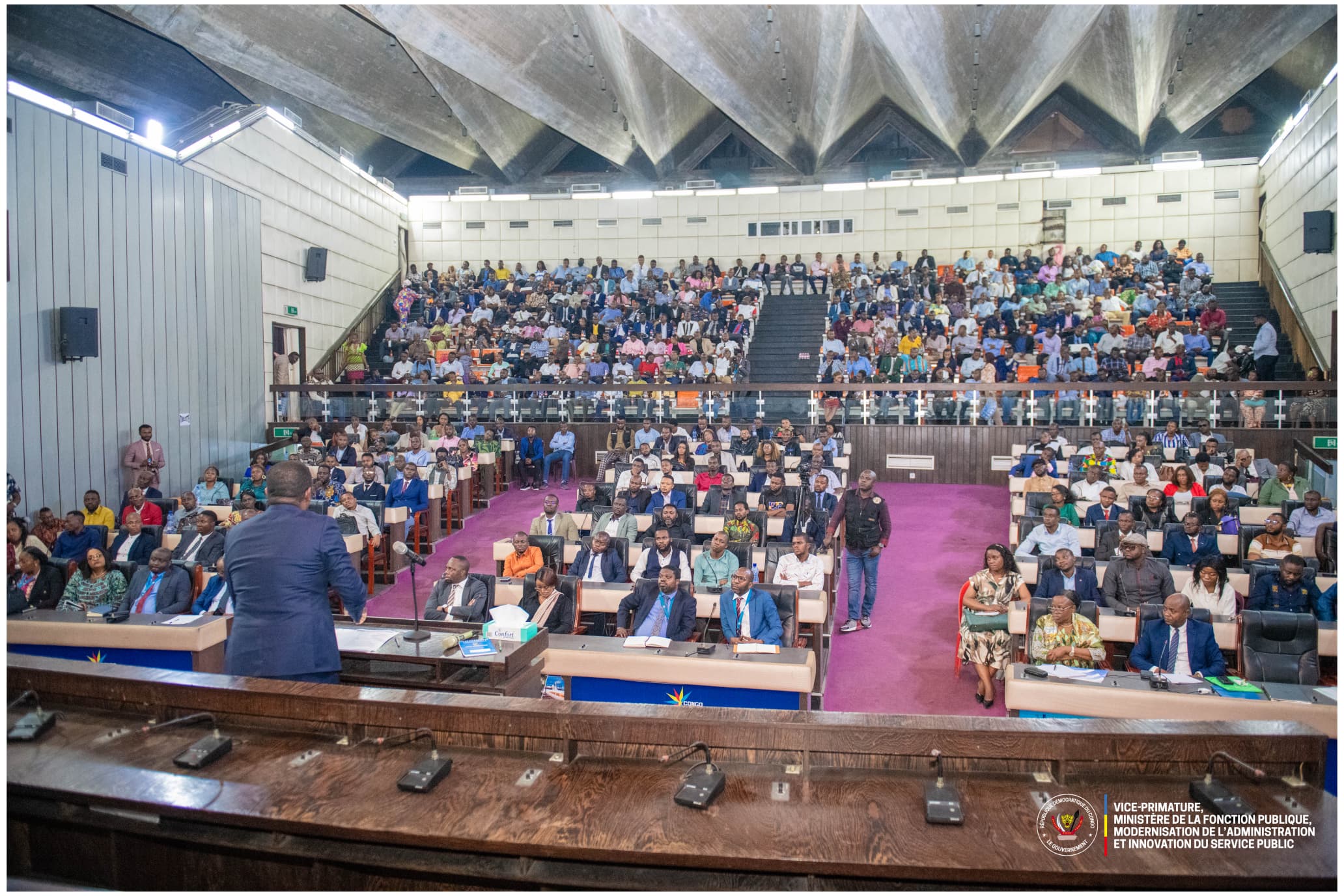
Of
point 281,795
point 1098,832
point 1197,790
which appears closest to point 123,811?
point 281,795

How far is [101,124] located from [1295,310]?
59.9 feet

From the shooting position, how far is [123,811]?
7.13 ft

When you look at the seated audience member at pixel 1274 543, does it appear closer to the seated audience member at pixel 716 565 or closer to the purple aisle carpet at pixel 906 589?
the purple aisle carpet at pixel 906 589

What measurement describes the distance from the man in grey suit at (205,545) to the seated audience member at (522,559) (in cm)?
232

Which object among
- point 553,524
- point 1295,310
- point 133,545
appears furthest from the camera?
point 1295,310

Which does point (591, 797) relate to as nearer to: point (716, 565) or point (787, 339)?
point (716, 565)

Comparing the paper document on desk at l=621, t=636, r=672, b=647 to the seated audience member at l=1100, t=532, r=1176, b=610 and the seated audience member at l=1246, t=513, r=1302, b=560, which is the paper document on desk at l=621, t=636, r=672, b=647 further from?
the seated audience member at l=1246, t=513, r=1302, b=560

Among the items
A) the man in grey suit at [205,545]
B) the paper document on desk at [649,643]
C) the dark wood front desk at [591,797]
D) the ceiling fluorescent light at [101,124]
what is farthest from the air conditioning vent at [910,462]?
the ceiling fluorescent light at [101,124]

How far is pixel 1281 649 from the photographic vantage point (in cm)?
480

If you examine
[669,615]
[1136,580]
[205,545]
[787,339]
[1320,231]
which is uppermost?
[1320,231]

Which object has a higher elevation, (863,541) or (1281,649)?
(863,541)

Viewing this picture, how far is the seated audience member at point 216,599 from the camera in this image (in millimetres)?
5801

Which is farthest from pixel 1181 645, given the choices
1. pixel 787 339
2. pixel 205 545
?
pixel 787 339

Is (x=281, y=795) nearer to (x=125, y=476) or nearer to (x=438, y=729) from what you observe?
(x=438, y=729)
